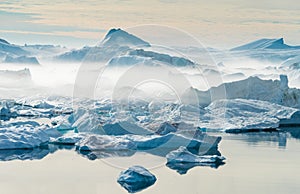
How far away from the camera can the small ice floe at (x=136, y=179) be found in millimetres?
13811

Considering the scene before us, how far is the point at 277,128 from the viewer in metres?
25.9

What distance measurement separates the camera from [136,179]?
13914 mm

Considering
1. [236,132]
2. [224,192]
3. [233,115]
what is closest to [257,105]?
[233,115]

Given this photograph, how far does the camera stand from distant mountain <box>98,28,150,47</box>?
54.5m

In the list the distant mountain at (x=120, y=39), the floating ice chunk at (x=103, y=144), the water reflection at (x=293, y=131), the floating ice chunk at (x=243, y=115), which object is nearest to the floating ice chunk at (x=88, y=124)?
the floating ice chunk at (x=103, y=144)

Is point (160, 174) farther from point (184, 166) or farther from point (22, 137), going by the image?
point (22, 137)

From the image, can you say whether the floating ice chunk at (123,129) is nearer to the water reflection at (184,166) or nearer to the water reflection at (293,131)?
the water reflection at (184,166)

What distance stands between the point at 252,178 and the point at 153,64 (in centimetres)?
2841

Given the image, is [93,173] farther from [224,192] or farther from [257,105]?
[257,105]

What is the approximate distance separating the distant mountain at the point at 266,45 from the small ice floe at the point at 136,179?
49.6m

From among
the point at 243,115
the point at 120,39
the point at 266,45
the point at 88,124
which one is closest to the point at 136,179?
the point at 88,124

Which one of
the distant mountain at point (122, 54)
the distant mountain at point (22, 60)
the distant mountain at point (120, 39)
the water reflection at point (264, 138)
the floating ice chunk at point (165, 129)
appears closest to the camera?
the floating ice chunk at point (165, 129)

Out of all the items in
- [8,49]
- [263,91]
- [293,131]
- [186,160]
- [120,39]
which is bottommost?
[293,131]

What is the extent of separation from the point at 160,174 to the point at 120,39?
131ft
